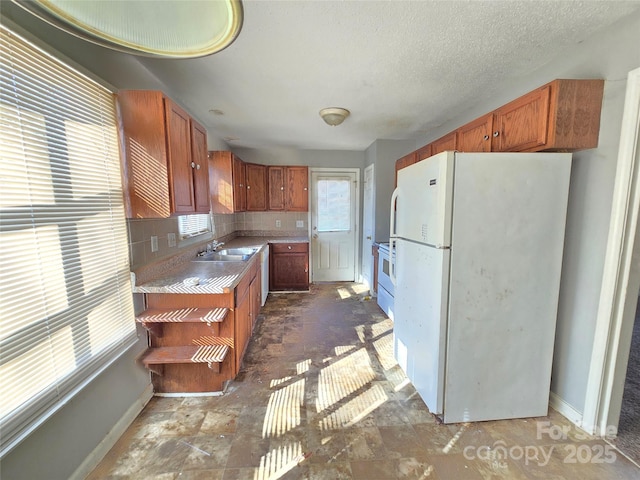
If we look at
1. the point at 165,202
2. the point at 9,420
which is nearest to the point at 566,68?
the point at 165,202

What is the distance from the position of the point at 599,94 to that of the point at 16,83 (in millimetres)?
2811

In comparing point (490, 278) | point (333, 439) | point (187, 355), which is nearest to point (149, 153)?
point (187, 355)

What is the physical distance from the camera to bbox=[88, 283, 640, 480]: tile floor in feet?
4.64

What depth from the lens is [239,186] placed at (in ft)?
12.8

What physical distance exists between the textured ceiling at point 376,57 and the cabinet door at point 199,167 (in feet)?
1.22

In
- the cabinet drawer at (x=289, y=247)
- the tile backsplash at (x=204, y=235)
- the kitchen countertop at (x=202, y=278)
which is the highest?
the tile backsplash at (x=204, y=235)

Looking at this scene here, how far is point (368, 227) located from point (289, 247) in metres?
1.36

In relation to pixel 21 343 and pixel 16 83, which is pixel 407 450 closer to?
pixel 21 343

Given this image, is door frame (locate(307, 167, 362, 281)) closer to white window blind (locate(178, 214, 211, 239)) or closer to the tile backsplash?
the tile backsplash

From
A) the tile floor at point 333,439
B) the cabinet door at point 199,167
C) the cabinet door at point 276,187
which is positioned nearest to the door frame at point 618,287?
the tile floor at point 333,439

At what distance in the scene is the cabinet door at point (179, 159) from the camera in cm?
177

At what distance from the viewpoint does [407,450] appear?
1.54 m

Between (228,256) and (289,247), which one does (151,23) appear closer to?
(228,256)

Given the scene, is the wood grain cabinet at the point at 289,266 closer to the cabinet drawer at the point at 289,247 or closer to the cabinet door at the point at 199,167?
the cabinet drawer at the point at 289,247
